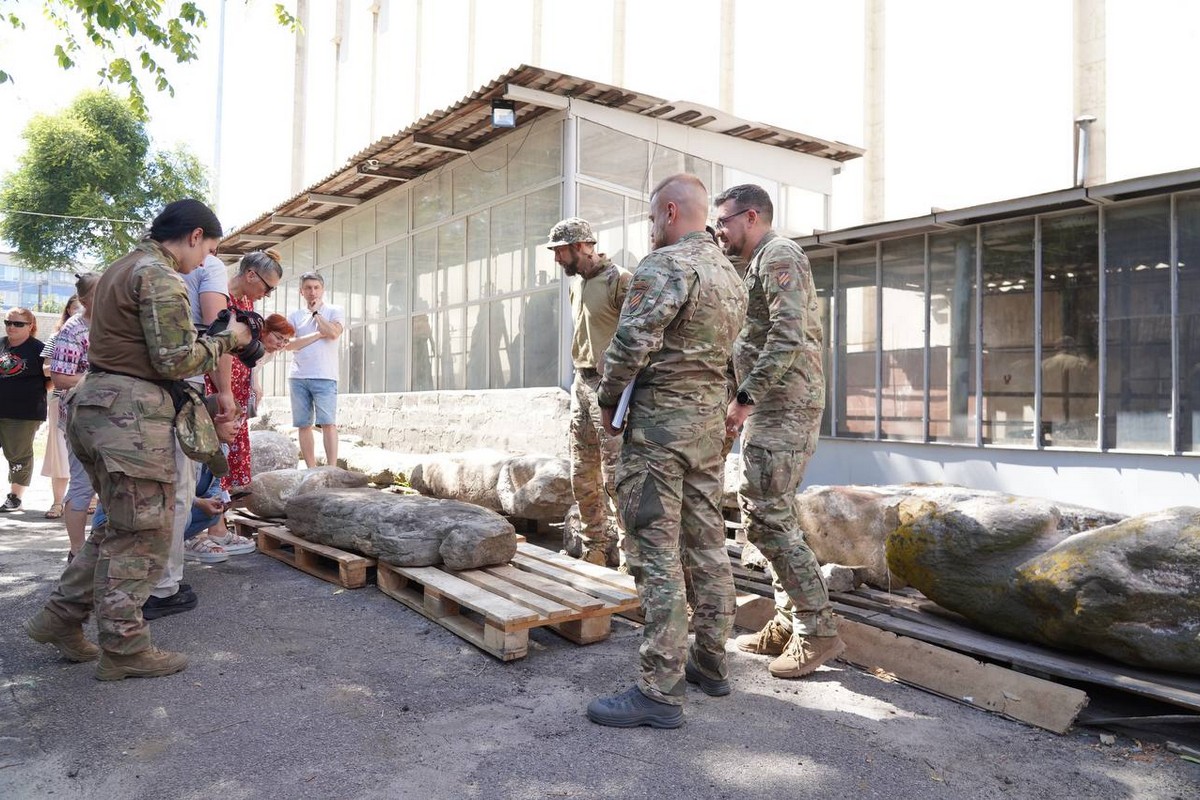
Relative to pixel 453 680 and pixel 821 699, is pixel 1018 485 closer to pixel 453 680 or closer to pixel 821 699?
pixel 821 699

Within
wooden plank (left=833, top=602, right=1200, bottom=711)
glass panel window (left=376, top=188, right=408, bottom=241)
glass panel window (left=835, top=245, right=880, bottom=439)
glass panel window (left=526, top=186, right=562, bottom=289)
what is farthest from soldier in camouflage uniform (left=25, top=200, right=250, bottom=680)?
glass panel window (left=376, top=188, right=408, bottom=241)

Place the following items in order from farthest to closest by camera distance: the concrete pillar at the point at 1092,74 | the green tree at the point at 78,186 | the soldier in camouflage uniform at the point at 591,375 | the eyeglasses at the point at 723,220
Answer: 1. the green tree at the point at 78,186
2. the concrete pillar at the point at 1092,74
3. the soldier in camouflage uniform at the point at 591,375
4. the eyeglasses at the point at 723,220

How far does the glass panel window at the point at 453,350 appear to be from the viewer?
1043 centimetres

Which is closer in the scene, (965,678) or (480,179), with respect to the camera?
(965,678)

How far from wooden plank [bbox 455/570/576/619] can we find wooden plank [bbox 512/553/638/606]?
278 millimetres

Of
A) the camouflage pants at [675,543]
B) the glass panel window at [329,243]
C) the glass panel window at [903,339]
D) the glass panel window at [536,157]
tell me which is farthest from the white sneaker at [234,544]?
the glass panel window at [329,243]

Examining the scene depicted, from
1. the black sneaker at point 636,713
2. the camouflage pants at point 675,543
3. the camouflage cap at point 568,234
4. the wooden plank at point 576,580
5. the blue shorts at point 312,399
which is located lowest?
the black sneaker at point 636,713

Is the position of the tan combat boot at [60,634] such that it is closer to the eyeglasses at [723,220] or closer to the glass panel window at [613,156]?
the eyeglasses at [723,220]

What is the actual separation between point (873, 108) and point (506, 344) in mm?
12645

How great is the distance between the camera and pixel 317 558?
17.0ft

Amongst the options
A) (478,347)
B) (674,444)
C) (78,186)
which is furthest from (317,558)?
(78,186)

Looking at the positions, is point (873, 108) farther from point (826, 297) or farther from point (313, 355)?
point (313, 355)

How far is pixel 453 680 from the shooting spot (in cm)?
332

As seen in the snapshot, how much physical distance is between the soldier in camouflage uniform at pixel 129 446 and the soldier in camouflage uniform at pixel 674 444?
172cm
